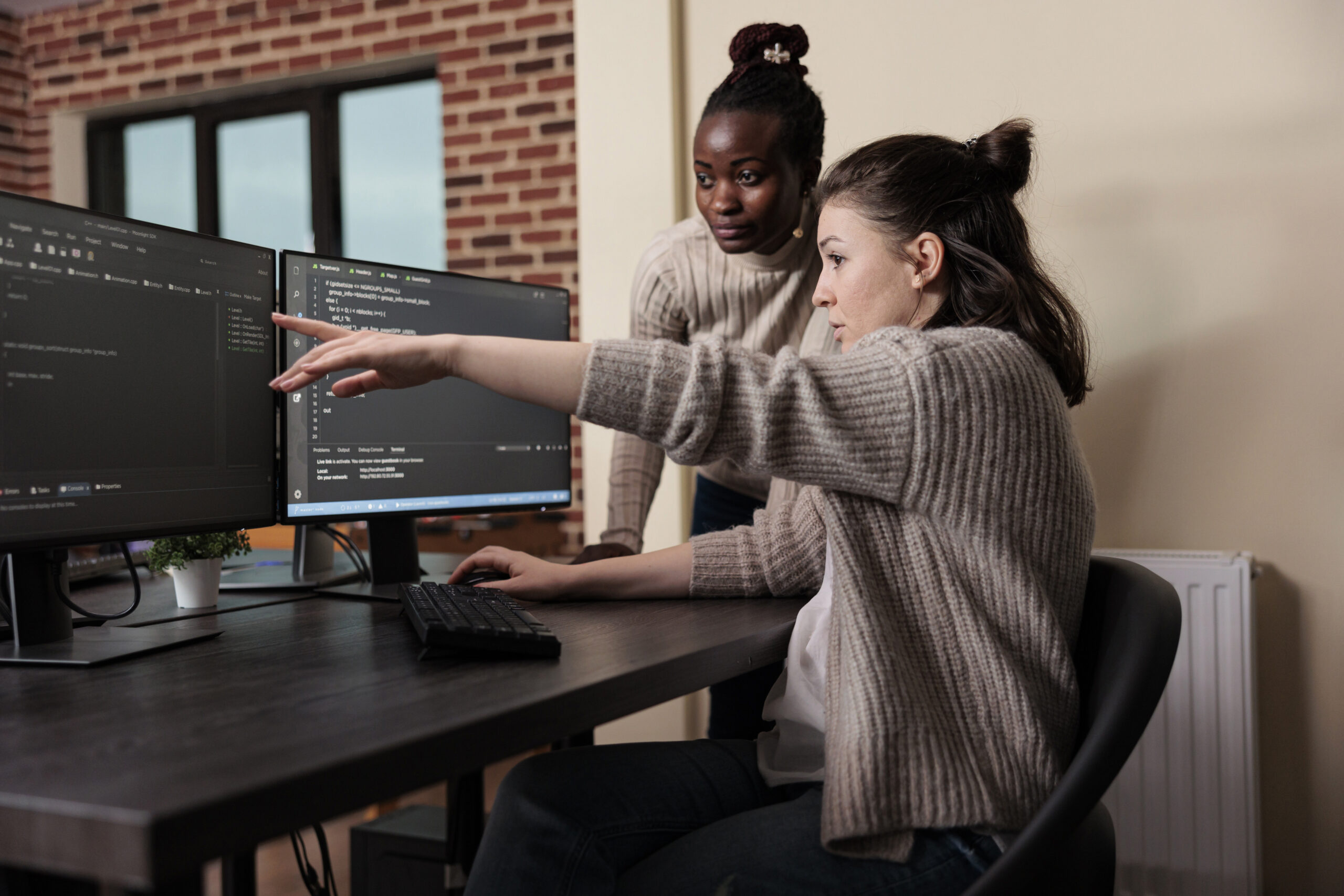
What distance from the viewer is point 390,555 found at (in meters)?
1.54

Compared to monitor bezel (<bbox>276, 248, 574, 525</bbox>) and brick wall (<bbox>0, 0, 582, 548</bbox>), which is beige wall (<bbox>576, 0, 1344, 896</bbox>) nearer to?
monitor bezel (<bbox>276, 248, 574, 525</bbox>)

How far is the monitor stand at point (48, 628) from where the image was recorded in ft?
3.34

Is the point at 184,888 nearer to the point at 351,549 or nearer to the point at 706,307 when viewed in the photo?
the point at 351,549

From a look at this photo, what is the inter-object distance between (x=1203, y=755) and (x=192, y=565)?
172cm

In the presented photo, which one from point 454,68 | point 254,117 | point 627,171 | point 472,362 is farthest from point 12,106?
point 472,362

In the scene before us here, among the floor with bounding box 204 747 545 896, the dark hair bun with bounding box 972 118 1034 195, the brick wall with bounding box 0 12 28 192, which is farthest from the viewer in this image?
the brick wall with bounding box 0 12 28 192

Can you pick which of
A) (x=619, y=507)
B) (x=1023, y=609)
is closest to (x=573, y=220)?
(x=619, y=507)

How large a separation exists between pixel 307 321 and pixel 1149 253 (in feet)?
5.06

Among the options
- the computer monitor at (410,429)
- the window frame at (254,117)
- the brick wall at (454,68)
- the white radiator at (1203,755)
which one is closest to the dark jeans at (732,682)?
the computer monitor at (410,429)

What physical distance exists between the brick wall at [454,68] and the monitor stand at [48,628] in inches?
85.6

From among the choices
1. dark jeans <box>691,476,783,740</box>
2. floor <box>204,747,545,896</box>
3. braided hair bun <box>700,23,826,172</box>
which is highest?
braided hair bun <box>700,23,826,172</box>

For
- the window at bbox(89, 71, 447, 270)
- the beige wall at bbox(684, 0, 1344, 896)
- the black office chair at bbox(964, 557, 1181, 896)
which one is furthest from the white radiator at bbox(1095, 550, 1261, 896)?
the window at bbox(89, 71, 447, 270)

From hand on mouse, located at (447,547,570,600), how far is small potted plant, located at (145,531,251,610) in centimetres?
34

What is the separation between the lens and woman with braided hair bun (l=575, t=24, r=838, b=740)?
1.70 metres
